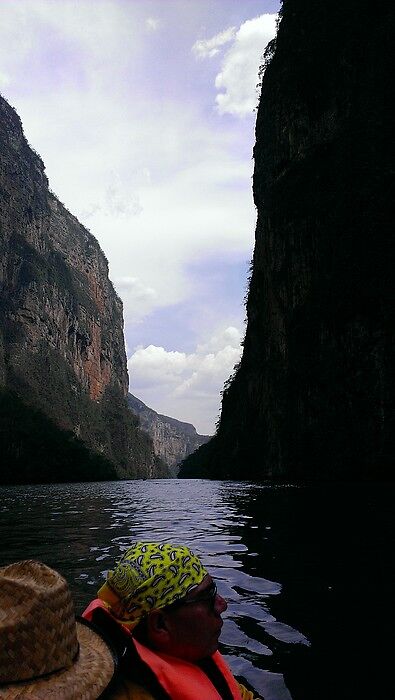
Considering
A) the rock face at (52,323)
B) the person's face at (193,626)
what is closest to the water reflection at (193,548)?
the person's face at (193,626)

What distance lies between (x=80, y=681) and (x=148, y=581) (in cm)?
66

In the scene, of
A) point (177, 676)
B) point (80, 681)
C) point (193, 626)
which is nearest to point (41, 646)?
point (80, 681)

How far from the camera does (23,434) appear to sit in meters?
81.6

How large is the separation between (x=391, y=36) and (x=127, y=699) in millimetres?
42298

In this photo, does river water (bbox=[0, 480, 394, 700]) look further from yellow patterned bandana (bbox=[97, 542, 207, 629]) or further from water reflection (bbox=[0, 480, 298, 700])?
yellow patterned bandana (bbox=[97, 542, 207, 629])

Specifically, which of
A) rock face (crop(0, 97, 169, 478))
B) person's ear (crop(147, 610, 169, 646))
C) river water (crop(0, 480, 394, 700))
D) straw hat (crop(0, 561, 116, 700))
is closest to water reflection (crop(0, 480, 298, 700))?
river water (crop(0, 480, 394, 700))

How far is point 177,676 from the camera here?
1.98 meters

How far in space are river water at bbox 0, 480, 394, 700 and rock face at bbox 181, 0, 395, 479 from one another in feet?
66.6

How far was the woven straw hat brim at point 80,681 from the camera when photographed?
4.79 ft

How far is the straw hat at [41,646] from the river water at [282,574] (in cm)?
237

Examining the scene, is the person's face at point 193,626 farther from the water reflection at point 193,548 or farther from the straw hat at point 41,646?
the water reflection at point 193,548

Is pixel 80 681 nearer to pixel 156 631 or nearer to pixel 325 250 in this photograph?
pixel 156 631

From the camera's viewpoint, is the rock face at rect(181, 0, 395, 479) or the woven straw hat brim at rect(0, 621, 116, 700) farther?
the rock face at rect(181, 0, 395, 479)

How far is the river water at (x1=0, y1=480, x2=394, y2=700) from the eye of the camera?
3939mm
